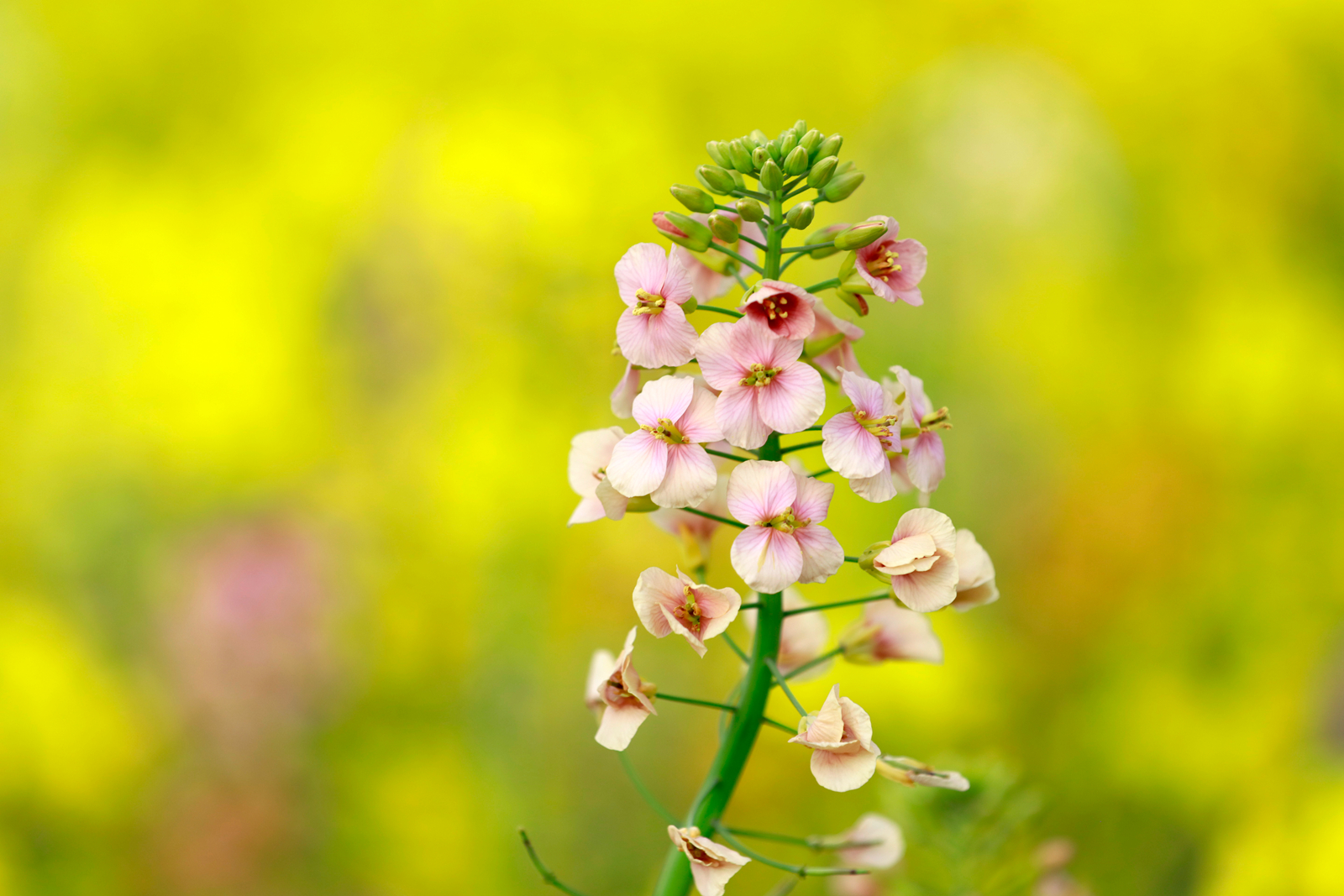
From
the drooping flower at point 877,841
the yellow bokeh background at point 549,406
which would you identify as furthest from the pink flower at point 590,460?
the yellow bokeh background at point 549,406

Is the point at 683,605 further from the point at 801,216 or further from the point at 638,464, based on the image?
the point at 801,216

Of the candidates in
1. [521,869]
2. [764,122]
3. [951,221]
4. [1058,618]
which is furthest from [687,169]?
[521,869]

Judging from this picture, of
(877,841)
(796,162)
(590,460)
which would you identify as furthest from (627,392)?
(877,841)

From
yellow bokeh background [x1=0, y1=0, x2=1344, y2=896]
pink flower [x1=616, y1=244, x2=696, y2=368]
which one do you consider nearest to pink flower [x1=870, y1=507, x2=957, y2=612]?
pink flower [x1=616, y1=244, x2=696, y2=368]

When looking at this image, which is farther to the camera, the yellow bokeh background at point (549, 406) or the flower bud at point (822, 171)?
the yellow bokeh background at point (549, 406)

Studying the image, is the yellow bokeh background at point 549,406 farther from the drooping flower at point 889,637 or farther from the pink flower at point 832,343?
the pink flower at point 832,343

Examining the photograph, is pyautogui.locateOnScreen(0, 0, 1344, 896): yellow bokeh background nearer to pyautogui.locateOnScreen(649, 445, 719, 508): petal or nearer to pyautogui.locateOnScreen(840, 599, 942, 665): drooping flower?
pyautogui.locateOnScreen(840, 599, 942, 665): drooping flower
